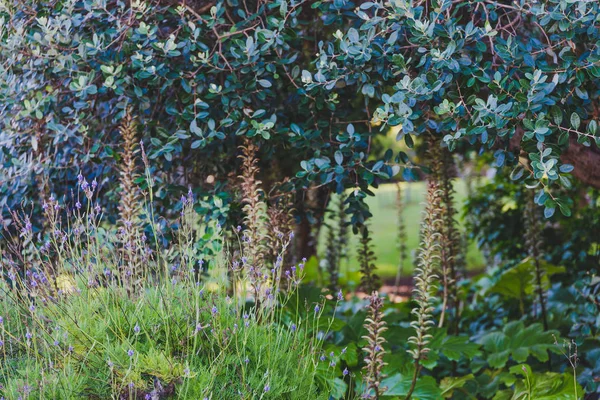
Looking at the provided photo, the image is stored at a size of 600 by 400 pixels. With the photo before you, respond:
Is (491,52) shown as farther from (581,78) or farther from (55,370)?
(55,370)

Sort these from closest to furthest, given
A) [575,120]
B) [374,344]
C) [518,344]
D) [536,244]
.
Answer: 1. [374,344]
2. [575,120]
3. [518,344]
4. [536,244]

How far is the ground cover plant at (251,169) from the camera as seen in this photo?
272 cm

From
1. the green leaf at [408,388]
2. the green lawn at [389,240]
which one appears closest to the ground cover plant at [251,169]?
the green leaf at [408,388]

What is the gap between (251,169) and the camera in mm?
3426

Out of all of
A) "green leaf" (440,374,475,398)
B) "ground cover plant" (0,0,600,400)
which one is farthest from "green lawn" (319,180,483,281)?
"ground cover plant" (0,0,600,400)

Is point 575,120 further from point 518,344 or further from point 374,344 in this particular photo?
point 518,344

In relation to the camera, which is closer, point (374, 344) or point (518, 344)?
point (374, 344)

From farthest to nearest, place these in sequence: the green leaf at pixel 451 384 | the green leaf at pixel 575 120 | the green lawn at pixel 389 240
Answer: the green lawn at pixel 389 240
the green leaf at pixel 451 384
the green leaf at pixel 575 120

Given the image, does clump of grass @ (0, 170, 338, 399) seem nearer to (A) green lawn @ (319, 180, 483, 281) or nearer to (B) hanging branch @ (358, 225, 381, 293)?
(B) hanging branch @ (358, 225, 381, 293)

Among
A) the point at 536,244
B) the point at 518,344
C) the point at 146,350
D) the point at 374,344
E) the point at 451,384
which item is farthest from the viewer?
the point at 536,244

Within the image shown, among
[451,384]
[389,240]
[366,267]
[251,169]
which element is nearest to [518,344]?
[451,384]

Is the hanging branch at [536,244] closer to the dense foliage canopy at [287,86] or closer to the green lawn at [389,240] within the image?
the dense foliage canopy at [287,86]

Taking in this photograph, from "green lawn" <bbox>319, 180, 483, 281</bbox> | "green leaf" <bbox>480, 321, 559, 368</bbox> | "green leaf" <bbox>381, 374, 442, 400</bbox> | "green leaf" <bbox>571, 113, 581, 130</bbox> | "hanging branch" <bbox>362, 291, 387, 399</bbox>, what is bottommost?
"green lawn" <bbox>319, 180, 483, 281</bbox>

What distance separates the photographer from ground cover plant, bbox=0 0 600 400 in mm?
2725
